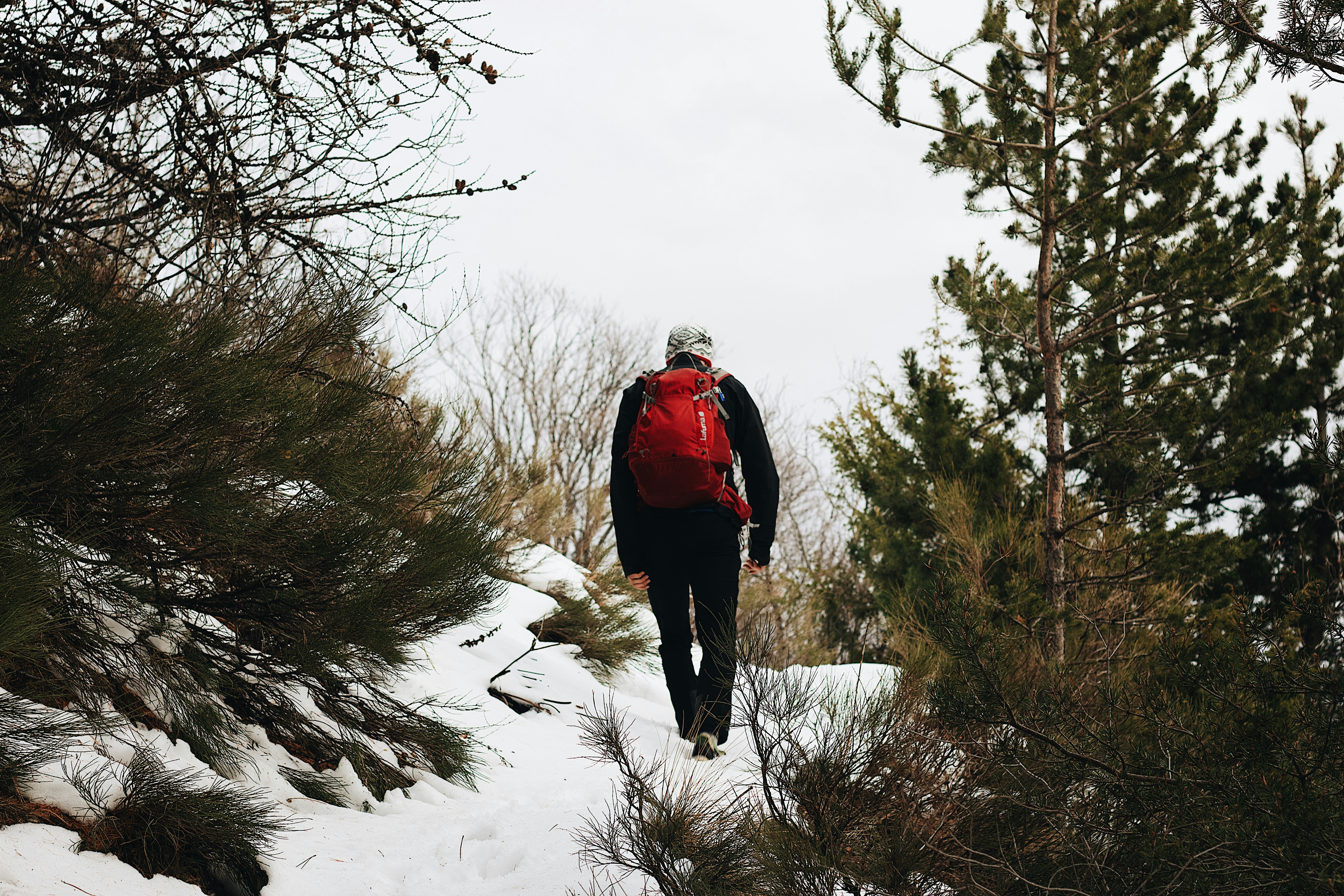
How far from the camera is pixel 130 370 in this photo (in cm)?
234

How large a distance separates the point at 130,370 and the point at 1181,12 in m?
6.16

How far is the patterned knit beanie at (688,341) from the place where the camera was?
384 cm

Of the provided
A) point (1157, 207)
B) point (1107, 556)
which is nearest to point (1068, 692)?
point (1107, 556)

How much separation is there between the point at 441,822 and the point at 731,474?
1.64m

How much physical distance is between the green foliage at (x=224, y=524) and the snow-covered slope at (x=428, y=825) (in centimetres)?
18

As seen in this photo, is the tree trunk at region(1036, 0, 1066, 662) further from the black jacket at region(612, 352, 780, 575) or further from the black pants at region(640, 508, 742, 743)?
the black pants at region(640, 508, 742, 743)

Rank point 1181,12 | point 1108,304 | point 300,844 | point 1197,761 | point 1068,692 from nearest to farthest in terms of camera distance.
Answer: point 1197,761 < point 1068,692 < point 300,844 < point 1181,12 < point 1108,304

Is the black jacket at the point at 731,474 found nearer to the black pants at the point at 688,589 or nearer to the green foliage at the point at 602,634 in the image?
the black pants at the point at 688,589

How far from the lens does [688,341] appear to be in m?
3.84

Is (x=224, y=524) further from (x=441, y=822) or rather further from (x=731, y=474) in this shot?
(x=731, y=474)

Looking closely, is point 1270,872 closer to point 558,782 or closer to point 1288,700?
point 1288,700

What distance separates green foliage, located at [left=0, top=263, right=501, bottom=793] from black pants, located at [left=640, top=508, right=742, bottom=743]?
2.10 feet

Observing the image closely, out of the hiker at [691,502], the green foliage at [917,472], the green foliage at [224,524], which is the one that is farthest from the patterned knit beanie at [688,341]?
the green foliage at [917,472]

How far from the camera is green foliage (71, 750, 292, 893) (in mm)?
2203
